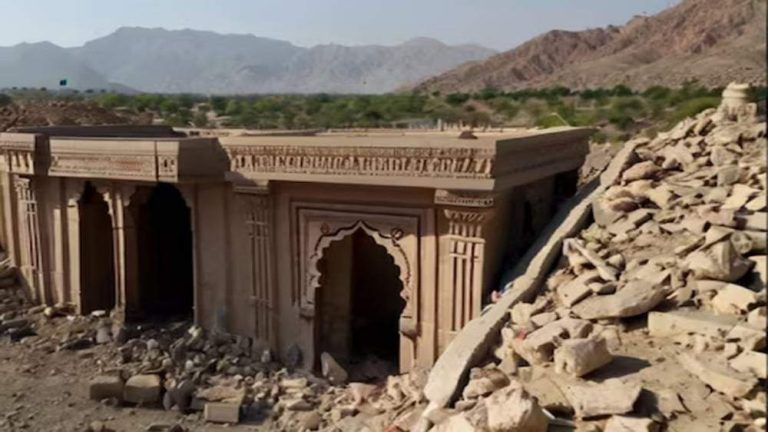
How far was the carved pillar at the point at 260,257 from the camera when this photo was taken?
8992mm

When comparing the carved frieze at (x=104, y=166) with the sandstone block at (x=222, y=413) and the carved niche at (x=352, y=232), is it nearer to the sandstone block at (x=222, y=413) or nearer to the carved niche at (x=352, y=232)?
the carved niche at (x=352, y=232)

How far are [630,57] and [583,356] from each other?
72417 millimetres

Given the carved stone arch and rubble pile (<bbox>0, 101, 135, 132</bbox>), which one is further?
rubble pile (<bbox>0, 101, 135, 132</bbox>)

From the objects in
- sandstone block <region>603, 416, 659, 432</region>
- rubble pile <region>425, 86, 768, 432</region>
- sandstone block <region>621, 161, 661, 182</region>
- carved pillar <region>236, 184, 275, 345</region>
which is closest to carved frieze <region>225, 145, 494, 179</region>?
carved pillar <region>236, 184, 275, 345</region>

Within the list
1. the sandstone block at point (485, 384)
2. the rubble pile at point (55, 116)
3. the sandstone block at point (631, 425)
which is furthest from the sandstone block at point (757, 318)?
the rubble pile at point (55, 116)

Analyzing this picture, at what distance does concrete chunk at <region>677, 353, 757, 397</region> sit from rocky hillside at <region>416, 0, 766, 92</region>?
41.4 m

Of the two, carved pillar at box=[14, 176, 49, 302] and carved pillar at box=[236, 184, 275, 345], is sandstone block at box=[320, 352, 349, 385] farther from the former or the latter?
carved pillar at box=[14, 176, 49, 302]

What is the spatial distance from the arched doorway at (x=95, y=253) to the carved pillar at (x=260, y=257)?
8.95ft

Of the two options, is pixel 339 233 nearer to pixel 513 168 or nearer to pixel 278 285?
pixel 278 285

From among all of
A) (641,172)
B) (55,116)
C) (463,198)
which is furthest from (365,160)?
(55,116)

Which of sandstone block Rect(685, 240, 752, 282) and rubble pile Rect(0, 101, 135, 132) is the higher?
rubble pile Rect(0, 101, 135, 132)

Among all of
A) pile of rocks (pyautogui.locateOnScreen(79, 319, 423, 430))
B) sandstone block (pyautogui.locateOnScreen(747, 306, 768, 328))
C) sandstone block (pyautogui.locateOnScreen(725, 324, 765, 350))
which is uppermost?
sandstone block (pyautogui.locateOnScreen(747, 306, 768, 328))

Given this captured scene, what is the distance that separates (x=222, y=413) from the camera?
7609mm

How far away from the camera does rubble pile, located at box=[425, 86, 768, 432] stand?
5008mm
